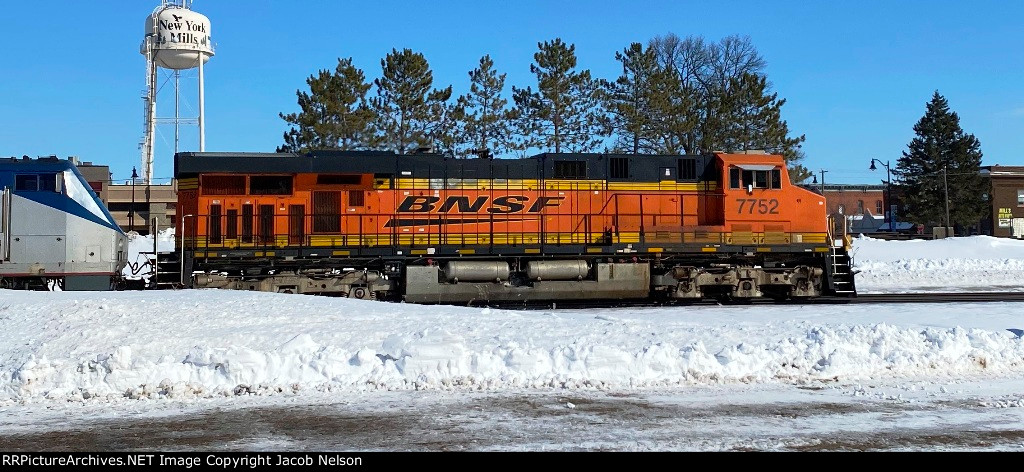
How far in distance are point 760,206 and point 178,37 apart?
141ft

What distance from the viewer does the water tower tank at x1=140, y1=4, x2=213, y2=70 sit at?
167 ft

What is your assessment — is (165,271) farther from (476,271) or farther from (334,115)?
(334,115)

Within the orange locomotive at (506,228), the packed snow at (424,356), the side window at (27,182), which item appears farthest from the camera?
the orange locomotive at (506,228)

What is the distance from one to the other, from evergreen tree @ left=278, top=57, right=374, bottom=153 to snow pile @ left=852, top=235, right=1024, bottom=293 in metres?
18.7

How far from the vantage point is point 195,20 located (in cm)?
5172

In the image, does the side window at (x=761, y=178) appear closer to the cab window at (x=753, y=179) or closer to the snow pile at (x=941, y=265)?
the cab window at (x=753, y=179)

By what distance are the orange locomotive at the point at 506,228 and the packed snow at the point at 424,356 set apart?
4.84m

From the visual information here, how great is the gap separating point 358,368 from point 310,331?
50.3 inches

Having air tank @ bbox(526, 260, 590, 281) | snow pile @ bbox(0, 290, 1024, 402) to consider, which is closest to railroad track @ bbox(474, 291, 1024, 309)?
air tank @ bbox(526, 260, 590, 281)

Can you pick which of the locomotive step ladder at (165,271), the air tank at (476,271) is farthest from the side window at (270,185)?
the air tank at (476,271)

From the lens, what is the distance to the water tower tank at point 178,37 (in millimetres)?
51000

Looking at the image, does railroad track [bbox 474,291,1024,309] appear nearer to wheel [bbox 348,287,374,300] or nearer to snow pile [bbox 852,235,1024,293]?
wheel [bbox 348,287,374,300]

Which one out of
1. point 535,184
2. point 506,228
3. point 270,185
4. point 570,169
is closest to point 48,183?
point 270,185

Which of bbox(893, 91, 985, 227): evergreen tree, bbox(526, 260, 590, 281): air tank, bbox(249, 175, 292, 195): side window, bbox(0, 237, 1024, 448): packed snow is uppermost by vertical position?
bbox(893, 91, 985, 227): evergreen tree
